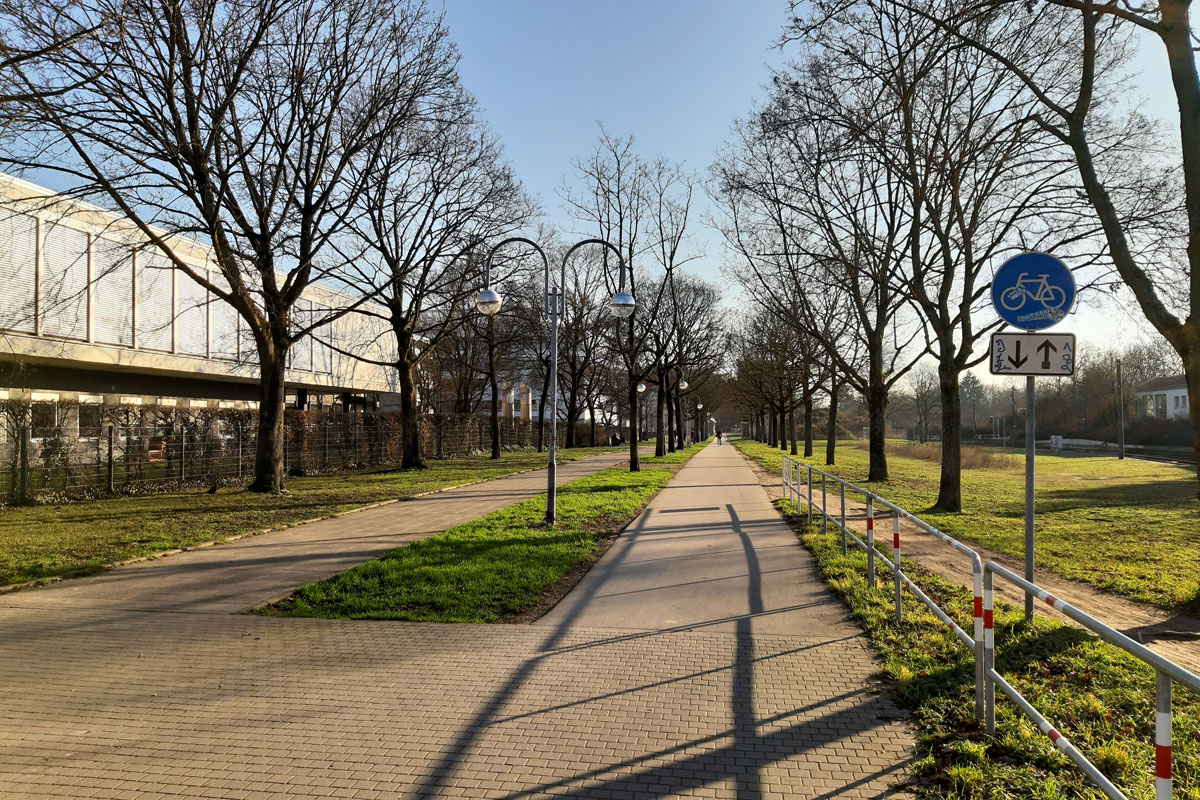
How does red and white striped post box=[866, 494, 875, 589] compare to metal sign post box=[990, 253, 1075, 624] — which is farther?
red and white striped post box=[866, 494, 875, 589]

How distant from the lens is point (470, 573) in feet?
28.6

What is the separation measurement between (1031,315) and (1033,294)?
174 mm

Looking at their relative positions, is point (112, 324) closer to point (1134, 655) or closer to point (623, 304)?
point (623, 304)

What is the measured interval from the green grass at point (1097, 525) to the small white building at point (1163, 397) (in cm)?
5552

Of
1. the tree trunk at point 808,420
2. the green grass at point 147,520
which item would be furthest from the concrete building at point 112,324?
the tree trunk at point 808,420

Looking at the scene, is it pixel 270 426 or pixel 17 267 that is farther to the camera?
pixel 17 267

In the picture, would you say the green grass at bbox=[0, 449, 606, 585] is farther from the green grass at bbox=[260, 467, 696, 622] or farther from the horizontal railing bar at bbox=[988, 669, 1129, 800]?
the horizontal railing bar at bbox=[988, 669, 1129, 800]

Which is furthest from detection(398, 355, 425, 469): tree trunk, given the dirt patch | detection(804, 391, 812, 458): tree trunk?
detection(804, 391, 812, 458): tree trunk

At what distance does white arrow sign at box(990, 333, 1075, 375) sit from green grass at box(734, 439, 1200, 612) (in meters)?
3.15

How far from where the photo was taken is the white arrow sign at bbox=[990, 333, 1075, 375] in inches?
240

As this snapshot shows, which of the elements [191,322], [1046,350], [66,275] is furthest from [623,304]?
[191,322]

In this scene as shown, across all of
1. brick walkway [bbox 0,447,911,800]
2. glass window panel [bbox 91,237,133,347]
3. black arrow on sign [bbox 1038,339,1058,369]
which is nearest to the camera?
brick walkway [bbox 0,447,911,800]

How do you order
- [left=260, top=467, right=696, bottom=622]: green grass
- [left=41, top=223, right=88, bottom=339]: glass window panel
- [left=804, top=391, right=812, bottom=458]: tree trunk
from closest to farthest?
[left=260, top=467, right=696, bottom=622]: green grass
[left=41, top=223, right=88, bottom=339]: glass window panel
[left=804, top=391, right=812, bottom=458]: tree trunk

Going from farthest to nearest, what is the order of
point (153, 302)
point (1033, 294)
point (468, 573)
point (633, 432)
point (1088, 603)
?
1. point (153, 302)
2. point (633, 432)
3. point (468, 573)
4. point (1088, 603)
5. point (1033, 294)
